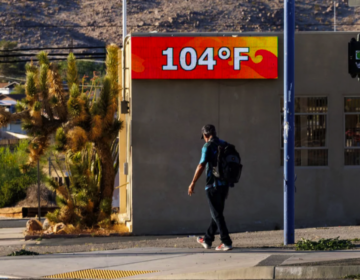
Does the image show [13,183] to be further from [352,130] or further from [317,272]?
[317,272]

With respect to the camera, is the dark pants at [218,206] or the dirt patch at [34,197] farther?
the dirt patch at [34,197]

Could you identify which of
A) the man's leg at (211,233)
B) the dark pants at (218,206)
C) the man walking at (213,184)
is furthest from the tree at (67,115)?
the dark pants at (218,206)

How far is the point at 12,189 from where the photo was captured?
78.6 ft

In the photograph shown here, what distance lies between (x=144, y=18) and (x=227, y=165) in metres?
56.3

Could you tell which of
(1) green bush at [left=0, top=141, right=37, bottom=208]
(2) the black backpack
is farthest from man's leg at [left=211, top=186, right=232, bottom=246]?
(1) green bush at [left=0, top=141, right=37, bottom=208]

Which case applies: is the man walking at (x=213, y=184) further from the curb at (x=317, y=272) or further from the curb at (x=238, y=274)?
the curb at (x=317, y=272)

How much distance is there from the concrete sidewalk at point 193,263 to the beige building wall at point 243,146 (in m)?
3.99

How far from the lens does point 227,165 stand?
9.10m

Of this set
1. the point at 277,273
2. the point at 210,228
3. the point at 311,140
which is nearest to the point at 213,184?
the point at 210,228

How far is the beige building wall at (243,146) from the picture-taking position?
1391cm

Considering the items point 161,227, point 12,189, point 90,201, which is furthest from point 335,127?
point 12,189

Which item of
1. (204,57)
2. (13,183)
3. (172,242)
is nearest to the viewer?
(172,242)

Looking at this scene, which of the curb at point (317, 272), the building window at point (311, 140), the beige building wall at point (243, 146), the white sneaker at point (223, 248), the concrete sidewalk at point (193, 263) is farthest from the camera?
the building window at point (311, 140)

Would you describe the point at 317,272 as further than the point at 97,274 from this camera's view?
No
